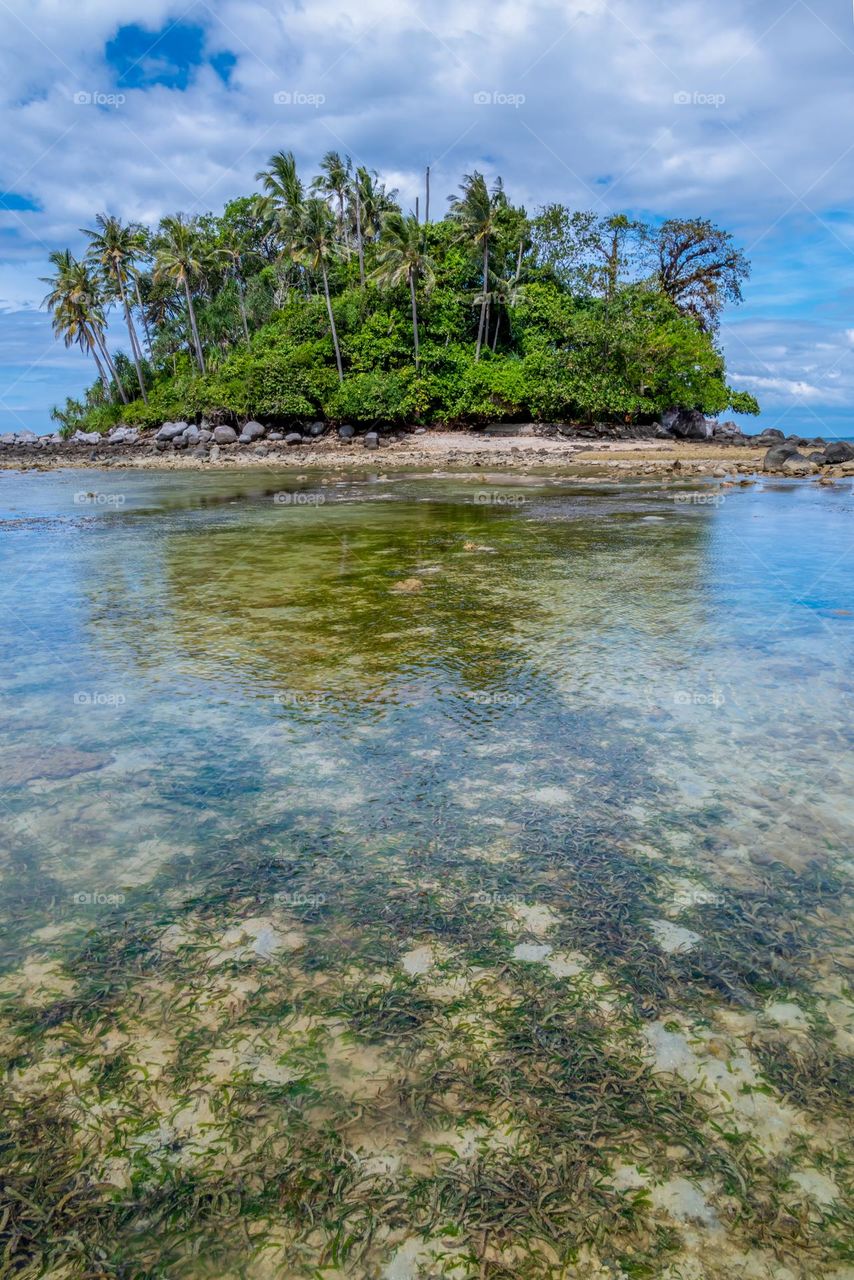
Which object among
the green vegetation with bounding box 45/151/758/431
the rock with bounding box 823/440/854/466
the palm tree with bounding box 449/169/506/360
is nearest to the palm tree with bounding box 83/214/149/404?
the green vegetation with bounding box 45/151/758/431

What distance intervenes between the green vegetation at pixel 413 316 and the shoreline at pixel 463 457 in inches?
123

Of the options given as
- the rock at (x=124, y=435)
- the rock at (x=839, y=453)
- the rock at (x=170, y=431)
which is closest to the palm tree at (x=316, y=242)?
the rock at (x=170, y=431)

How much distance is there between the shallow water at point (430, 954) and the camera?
224cm

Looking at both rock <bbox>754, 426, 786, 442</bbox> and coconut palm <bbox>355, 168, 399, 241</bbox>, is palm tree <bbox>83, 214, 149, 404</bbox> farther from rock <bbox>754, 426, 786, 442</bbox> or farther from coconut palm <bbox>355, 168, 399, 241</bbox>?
rock <bbox>754, 426, 786, 442</bbox>

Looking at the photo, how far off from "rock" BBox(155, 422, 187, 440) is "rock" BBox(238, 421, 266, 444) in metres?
5.41

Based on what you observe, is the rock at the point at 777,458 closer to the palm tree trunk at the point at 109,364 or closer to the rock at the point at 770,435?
the rock at the point at 770,435

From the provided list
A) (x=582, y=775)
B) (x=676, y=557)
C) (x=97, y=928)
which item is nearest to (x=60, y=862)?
(x=97, y=928)

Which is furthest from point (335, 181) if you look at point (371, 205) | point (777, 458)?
point (777, 458)

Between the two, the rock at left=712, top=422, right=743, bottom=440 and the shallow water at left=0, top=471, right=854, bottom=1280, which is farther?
the rock at left=712, top=422, right=743, bottom=440

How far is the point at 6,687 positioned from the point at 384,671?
332cm

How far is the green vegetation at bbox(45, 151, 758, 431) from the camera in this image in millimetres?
44875

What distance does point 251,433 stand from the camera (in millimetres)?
48062

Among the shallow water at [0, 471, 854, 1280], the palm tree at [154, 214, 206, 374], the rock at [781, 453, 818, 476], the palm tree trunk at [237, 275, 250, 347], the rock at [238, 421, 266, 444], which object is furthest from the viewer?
the palm tree trunk at [237, 275, 250, 347]

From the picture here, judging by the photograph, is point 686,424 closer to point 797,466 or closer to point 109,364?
point 797,466
